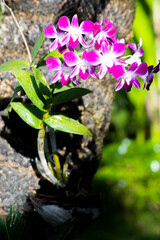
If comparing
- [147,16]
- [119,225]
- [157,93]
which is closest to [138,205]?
[119,225]

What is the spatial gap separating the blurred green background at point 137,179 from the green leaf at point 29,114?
1098mm

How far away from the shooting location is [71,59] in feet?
1.72

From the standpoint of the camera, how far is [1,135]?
27.7 inches

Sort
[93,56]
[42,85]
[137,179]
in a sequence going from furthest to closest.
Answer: [137,179], [42,85], [93,56]

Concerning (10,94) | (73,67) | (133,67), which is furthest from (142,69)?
(10,94)

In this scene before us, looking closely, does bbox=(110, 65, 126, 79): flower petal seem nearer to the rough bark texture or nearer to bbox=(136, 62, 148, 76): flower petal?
bbox=(136, 62, 148, 76): flower petal

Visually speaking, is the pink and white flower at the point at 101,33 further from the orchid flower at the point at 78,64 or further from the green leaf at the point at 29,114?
the green leaf at the point at 29,114

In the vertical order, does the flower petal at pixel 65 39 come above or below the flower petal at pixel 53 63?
above

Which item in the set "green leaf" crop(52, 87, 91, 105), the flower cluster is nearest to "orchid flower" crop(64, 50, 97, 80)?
the flower cluster

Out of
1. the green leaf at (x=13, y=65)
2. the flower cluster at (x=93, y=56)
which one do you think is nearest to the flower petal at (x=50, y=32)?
the flower cluster at (x=93, y=56)

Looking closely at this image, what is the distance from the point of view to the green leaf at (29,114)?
0.61m

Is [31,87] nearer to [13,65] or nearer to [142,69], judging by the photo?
[13,65]

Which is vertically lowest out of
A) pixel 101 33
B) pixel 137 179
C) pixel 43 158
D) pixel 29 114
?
pixel 137 179

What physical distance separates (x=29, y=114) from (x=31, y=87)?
59mm
